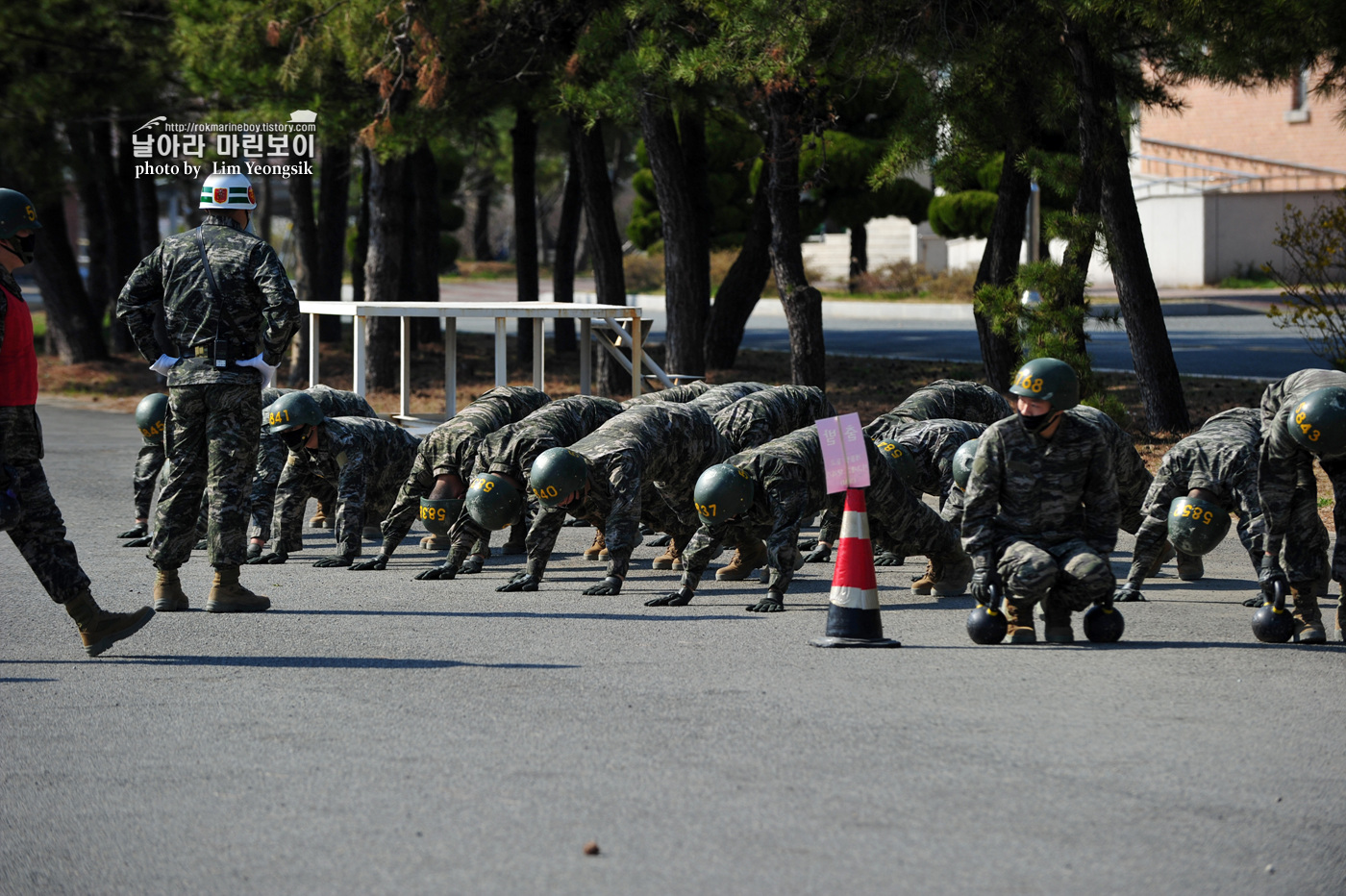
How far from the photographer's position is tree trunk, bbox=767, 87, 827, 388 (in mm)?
18719

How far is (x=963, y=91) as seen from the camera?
654 inches

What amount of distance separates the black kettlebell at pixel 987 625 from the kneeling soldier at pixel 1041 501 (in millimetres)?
78

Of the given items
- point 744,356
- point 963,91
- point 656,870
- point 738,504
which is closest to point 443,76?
point 963,91

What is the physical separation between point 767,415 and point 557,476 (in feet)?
7.77

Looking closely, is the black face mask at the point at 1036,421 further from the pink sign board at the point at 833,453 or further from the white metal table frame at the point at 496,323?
the white metal table frame at the point at 496,323

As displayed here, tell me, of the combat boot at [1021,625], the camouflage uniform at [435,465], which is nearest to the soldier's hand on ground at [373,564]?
the camouflage uniform at [435,465]

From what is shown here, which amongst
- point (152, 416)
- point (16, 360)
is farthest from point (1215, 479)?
point (152, 416)

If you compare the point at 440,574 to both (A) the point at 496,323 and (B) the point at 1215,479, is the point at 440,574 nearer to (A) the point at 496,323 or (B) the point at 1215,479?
(B) the point at 1215,479

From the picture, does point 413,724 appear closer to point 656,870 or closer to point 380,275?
point 656,870

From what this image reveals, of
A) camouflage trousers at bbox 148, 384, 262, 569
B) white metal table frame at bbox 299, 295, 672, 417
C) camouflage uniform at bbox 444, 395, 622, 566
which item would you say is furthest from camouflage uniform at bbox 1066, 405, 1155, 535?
white metal table frame at bbox 299, 295, 672, 417

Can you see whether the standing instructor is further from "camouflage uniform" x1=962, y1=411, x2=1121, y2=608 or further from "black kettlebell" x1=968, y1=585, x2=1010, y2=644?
"black kettlebell" x1=968, y1=585, x2=1010, y2=644

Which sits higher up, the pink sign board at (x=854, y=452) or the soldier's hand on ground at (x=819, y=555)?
the pink sign board at (x=854, y=452)

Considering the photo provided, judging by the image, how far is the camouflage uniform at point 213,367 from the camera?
29.6 ft

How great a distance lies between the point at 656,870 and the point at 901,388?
57.1 feet
